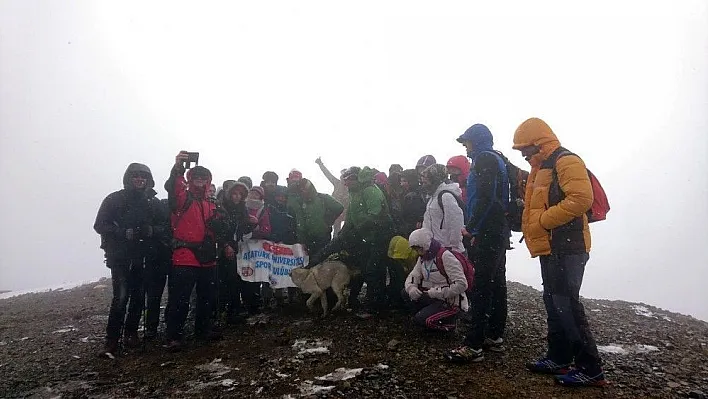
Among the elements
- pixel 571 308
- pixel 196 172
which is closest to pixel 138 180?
pixel 196 172

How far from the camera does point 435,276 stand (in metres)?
6.01

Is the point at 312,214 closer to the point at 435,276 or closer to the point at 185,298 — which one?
the point at 185,298

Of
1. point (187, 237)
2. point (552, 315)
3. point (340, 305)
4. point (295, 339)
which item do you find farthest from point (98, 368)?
point (552, 315)

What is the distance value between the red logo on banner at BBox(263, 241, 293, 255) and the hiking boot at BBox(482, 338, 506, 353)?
428 centimetres

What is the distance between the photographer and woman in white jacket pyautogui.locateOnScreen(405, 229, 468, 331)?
575 centimetres

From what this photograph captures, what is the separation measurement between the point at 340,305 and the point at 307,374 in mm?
2692

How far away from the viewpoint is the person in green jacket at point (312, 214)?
838cm

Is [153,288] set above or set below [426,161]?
below

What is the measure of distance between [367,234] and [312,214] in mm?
1475

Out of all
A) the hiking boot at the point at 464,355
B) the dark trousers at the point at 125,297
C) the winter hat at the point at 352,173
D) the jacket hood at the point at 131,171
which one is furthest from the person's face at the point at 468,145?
the dark trousers at the point at 125,297

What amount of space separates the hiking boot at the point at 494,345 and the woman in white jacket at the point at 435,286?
53cm

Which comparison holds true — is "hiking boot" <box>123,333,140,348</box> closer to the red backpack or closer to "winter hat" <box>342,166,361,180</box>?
"winter hat" <box>342,166,361,180</box>

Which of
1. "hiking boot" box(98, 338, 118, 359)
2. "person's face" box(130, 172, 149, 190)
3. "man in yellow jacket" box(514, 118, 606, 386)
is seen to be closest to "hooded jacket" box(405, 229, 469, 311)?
"man in yellow jacket" box(514, 118, 606, 386)

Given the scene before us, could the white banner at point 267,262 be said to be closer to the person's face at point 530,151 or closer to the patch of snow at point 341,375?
the patch of snow at point 341,375
